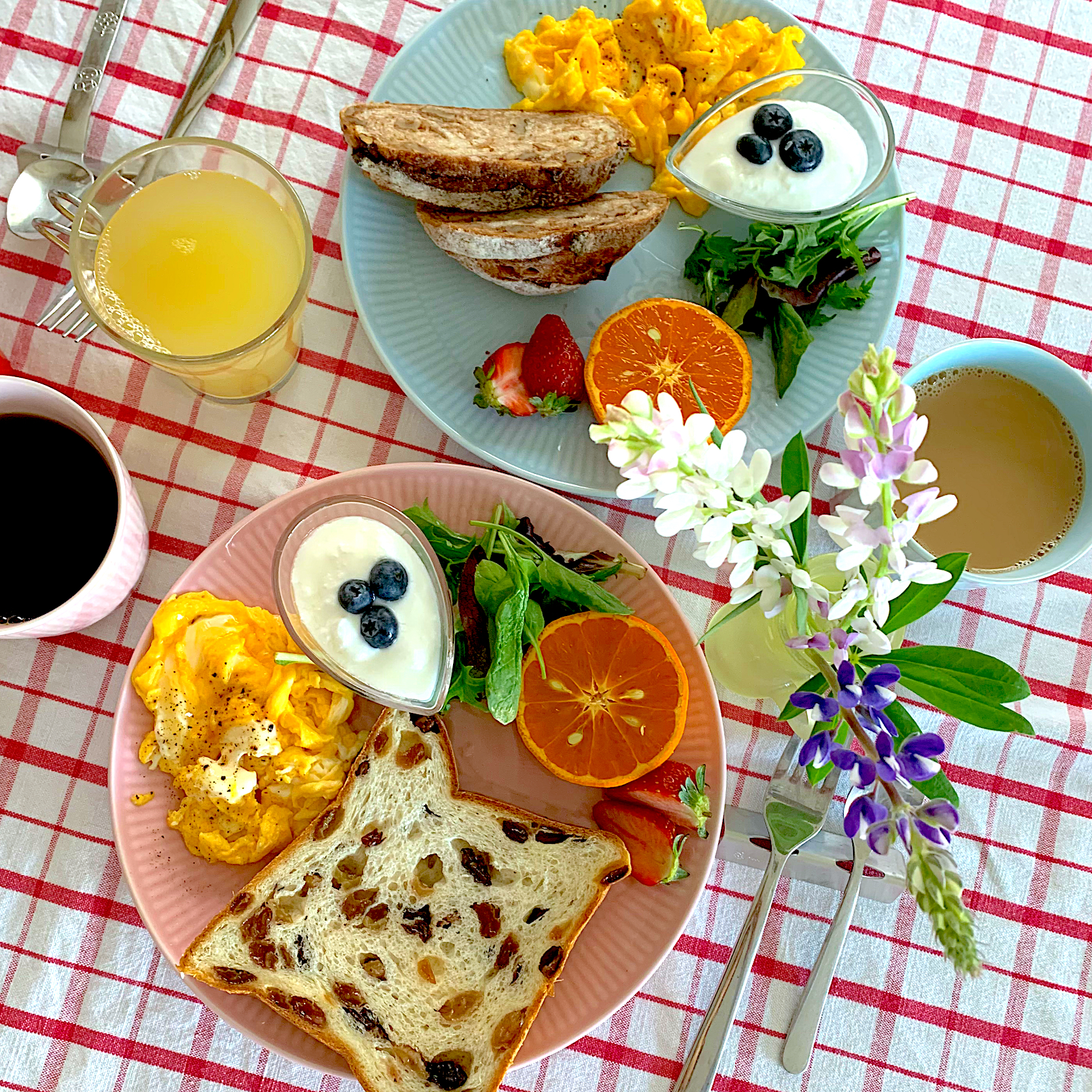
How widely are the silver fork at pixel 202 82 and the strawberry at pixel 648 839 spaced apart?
1310 mm

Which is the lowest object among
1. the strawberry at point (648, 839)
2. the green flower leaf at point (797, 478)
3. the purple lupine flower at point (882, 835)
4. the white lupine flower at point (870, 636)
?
the strawberry at point (648, 839)

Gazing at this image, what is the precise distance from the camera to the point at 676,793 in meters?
1.62

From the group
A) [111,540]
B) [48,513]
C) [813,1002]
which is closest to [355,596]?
[111,540]

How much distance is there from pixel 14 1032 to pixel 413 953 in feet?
2.53

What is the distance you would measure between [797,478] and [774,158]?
0.69m

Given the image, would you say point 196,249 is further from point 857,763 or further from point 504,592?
point 857,763

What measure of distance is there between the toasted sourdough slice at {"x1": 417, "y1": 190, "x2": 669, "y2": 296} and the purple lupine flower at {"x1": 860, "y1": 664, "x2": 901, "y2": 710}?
3.06 ft

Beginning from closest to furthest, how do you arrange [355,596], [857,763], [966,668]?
[857,763]
[966,668]
[355,596]

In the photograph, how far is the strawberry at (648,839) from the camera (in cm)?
162

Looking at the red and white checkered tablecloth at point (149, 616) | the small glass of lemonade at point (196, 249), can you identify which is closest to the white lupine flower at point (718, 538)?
the red and white checkered tablecloth at point (149, 616)

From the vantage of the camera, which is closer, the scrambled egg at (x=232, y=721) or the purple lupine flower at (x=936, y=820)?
the purple lupine flower at (x=936, y=820)

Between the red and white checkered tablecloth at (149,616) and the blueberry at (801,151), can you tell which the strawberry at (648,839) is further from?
the blueberry at (801,151)

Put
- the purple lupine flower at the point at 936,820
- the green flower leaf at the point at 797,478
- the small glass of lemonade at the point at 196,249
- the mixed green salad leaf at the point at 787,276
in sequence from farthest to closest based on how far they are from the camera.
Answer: the mixed green salad leaf at the point at 787,276 → the small glass of lemonade at the point at 196,249 → the green flower leaf at the point at 797,478 → the purple lupine flower at the point at 936,820

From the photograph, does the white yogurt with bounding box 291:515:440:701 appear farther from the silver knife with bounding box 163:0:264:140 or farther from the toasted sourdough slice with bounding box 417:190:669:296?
the silver knife with bounding box 163:0:264:140
